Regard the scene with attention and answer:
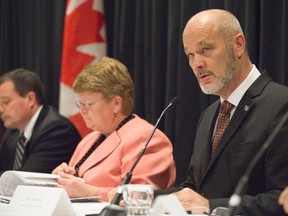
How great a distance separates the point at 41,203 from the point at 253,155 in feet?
3.00

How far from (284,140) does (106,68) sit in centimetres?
145

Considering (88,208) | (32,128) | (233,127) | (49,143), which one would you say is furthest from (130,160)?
(32,128)

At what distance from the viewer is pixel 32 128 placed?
4.86m

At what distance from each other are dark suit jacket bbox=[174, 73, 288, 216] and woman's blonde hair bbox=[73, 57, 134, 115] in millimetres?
926

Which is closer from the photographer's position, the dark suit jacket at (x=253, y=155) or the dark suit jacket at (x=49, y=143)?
the dark suit jacket at (x=253, y=155)

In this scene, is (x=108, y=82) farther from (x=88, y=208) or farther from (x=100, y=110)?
(x=88, y=208)

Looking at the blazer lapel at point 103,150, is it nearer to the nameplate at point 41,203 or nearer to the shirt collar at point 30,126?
the nameplate at point 41,203

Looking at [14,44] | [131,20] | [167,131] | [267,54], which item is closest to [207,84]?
[267,54]

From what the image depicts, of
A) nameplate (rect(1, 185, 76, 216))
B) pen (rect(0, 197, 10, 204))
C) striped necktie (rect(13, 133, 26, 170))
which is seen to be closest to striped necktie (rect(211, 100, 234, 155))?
nameplate (rect(1, 185, 76, 216))

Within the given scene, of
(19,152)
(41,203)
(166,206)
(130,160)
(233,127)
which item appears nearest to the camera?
(166,206)

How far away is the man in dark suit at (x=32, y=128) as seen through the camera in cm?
465

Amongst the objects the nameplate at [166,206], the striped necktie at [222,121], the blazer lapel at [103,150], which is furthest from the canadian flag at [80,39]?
the nameplate at [166,206]

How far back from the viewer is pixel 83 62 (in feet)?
16.0

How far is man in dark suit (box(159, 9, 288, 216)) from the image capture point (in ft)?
8.76
